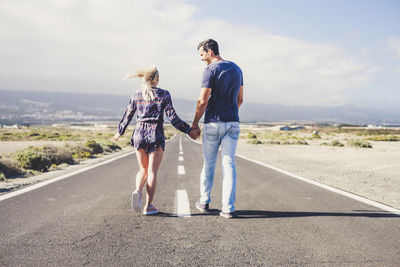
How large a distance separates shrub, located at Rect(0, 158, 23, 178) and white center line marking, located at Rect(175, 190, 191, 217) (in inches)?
200

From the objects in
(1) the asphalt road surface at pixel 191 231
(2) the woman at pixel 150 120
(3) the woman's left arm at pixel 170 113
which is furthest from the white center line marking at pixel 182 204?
(3) the woman's left arm at pixel 170 113

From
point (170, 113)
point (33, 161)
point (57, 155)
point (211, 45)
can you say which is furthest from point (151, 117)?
point (57, 155)

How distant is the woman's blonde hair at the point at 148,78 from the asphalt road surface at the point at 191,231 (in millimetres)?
1654

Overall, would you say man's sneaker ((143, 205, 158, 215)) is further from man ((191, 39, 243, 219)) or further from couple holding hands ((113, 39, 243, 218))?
man ((191, 39, 243, 219))

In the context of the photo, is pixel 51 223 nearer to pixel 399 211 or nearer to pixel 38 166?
pixel 399 211

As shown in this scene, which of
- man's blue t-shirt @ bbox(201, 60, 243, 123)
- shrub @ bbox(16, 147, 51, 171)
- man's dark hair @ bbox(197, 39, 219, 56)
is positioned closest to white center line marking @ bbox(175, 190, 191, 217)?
man's blue t-shirt @ bbox(201, 60, 243, 123)

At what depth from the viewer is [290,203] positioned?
5.23 m

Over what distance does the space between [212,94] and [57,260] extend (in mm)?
2729

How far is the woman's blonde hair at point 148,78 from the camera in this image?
4.17m

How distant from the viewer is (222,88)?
431cm

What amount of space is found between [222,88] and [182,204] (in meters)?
1.97

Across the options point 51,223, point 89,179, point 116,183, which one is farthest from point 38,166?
point 51,223

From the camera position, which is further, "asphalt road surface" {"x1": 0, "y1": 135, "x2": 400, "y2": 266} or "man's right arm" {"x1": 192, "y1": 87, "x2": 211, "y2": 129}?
"man's right arm" {"x1": 192, "y1": 87, "x2": 211, "y2": 129}

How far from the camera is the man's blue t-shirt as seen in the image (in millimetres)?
4254
